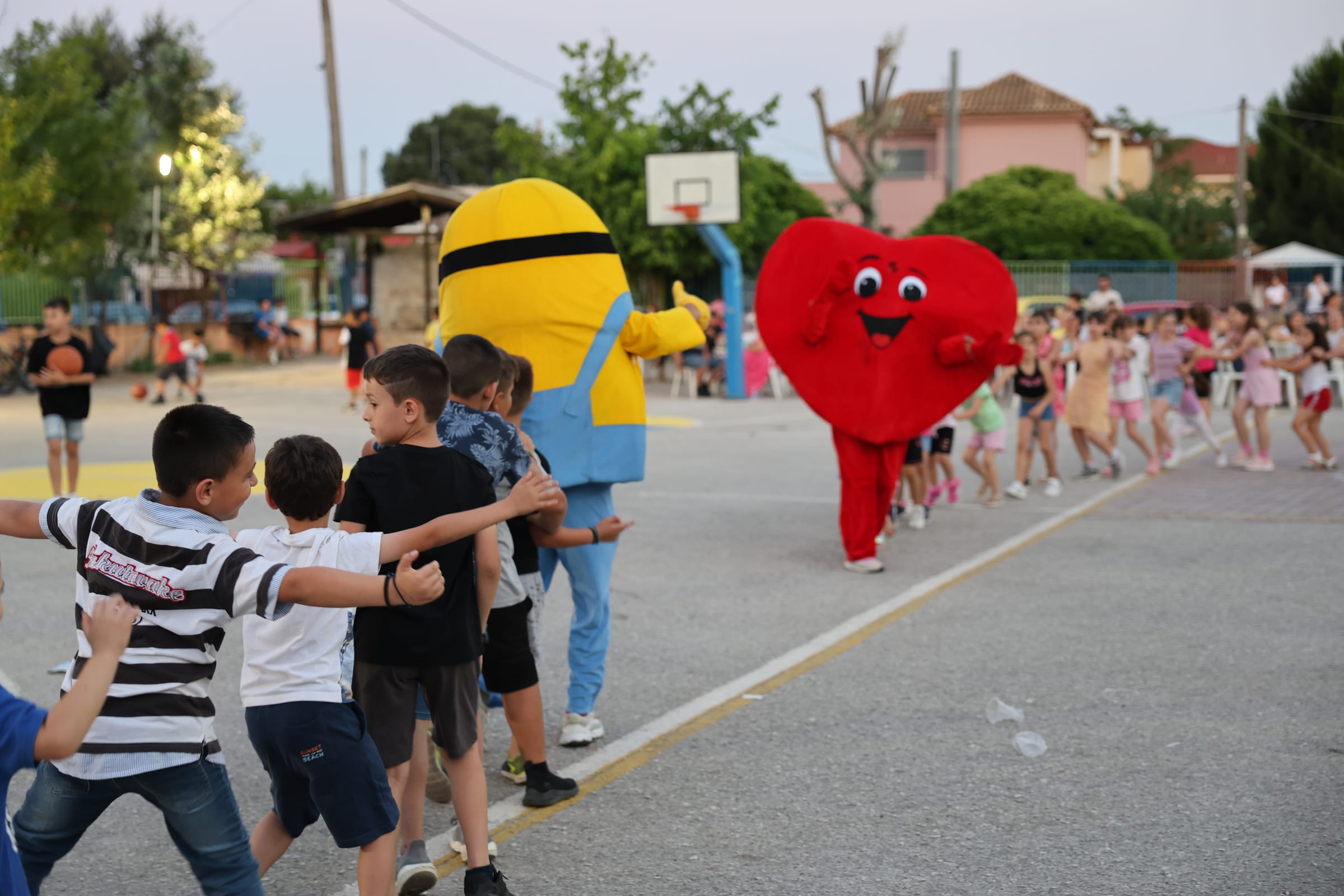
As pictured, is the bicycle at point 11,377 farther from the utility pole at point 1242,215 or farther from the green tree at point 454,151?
the green tree at point 454,151

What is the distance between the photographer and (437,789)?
4.08 metres

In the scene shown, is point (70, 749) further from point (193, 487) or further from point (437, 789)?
point (437, 789)

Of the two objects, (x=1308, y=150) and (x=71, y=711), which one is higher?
(x=1308, y=150)

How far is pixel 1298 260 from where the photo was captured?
3284 cm

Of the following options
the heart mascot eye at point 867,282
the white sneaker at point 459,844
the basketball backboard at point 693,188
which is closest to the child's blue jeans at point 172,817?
the white sneaker at point 459,844

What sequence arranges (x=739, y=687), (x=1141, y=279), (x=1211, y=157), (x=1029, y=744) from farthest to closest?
(x=1211, y=157) → (x=1141, y=279) → (x=739, y=687) → (x=1029, y=744)

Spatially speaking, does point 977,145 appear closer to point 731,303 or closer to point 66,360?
point 731,303

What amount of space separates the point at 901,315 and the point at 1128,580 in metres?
2.01

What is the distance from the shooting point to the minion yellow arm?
4.93 m

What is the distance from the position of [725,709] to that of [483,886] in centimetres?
188

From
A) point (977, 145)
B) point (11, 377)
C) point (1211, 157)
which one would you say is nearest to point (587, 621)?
point (11, 377)

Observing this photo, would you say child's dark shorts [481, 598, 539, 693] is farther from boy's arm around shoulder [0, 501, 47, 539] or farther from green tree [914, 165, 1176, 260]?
green tree [914, 165, 1176, 260]

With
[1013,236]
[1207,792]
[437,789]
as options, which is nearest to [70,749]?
[437,789]

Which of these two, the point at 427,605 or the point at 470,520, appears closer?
the point at 470,520
